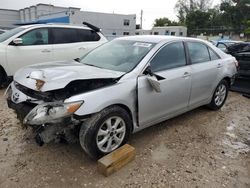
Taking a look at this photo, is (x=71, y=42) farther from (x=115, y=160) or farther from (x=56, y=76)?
(x=115, y=160)

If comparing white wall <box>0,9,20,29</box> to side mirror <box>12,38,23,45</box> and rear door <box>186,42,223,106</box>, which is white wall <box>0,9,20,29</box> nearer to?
side mirror <box>12,38,23,45</box>

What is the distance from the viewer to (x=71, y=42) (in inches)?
298

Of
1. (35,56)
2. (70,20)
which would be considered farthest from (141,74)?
(70,20)

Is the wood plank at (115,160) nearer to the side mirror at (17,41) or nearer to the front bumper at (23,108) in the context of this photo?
the front bumper at (23,108)

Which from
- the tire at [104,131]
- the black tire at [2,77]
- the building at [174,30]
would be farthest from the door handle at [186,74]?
the building at [174,30]

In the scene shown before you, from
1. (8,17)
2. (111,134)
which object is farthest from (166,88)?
(8,17)

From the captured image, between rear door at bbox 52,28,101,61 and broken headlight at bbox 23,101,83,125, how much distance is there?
14.5 feet

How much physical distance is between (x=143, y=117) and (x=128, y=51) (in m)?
1.08

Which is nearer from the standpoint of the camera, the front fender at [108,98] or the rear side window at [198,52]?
the front fender at [108,98]

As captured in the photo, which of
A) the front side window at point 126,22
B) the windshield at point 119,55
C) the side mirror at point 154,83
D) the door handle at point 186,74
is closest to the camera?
the side mirror at point 154,83

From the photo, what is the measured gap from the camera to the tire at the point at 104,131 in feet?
10.1

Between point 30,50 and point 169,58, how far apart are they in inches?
163

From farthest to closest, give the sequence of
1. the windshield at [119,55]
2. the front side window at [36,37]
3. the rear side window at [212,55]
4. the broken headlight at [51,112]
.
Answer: the front side window at [36,37] < the rear side window at [212,55] < the windshield at [119,55] < the broken headlight at [51,112]

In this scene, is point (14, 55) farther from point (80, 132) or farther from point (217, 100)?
point (217, 100)
